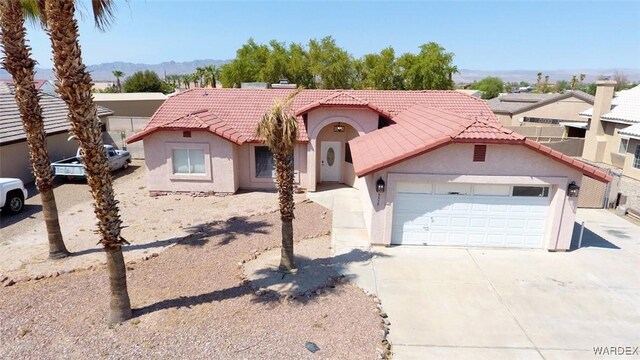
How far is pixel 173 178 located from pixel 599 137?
2810 cm

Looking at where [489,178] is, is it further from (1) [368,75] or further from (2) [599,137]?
(1) [368,75]

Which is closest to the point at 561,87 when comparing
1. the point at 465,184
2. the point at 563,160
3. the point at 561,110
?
the point at 561,110

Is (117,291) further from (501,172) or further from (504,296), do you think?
(501,172)

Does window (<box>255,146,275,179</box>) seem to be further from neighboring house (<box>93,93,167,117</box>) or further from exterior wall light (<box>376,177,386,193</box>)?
neighboring house (<box>93,93,167,117</box>)

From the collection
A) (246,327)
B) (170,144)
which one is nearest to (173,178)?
(170,144)

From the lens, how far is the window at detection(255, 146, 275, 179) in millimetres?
→ 19453

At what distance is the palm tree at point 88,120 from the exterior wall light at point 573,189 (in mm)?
12774

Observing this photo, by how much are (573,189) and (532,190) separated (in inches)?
44.4

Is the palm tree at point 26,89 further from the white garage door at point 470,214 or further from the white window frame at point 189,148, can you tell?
the white garage door at point 470,214

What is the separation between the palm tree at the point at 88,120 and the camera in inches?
278

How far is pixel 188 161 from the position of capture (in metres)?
18.7

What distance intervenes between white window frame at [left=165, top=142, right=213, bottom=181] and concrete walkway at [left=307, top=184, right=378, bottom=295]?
4978 millimetres

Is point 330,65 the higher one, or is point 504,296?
point 330,65

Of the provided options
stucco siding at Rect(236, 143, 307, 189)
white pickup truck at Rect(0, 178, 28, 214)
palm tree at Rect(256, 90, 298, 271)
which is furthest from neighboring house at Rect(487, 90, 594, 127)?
white pickup truck at Rect(0, 178, 28, 214)
